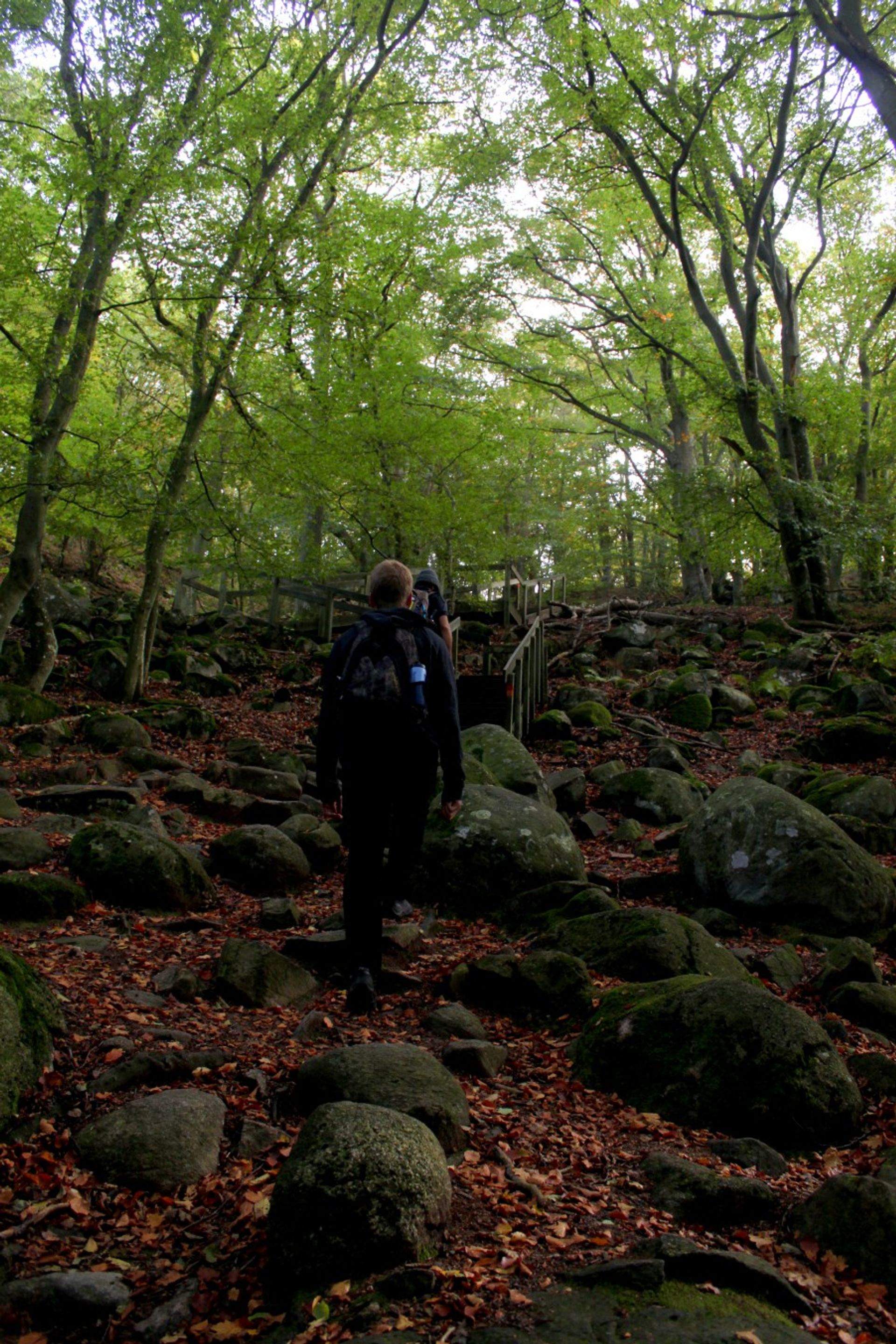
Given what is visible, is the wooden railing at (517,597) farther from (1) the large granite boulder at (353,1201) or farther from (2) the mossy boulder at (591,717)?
(1) the large granite boulder at (353,1201)

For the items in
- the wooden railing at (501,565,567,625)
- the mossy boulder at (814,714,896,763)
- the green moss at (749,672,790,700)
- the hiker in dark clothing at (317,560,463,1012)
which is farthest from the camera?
the wooden railing at (501,565,567,625)

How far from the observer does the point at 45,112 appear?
35.4ft

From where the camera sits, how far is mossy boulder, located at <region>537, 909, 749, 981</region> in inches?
182

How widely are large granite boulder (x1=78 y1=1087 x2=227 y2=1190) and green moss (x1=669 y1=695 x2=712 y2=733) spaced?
10764 mm

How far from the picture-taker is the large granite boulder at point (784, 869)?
590 cm

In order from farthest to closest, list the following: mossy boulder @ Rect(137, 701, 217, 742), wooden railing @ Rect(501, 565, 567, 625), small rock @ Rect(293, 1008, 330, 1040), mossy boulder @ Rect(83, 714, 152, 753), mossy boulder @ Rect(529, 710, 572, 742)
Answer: wooden railing @ Rect(501, 565, 567, 625), mossy boulder @ Rect(529, 710, 572, 742), mossy boulder @ Rect(137, 701, 217, 742), mossy boulder @ Rect(83, 714, 152, 753), small rock @ Rect(293, 1008, 330, 1040)

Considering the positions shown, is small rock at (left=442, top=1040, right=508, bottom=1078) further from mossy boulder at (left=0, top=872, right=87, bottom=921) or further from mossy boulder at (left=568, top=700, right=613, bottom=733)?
mossy boulder at (left=568, top=700, right=613, bottom=733)

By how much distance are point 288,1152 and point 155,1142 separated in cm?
42

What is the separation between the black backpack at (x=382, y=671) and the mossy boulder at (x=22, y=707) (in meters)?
7.47

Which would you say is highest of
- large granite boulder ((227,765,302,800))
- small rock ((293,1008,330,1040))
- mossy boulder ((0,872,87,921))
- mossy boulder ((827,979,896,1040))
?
large granite boulder ((227,765,302,800))

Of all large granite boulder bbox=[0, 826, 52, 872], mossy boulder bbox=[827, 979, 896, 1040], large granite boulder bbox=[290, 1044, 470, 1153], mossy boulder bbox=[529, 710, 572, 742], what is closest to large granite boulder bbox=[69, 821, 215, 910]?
large granite boulder bbox=[0, 826, 52, 872]

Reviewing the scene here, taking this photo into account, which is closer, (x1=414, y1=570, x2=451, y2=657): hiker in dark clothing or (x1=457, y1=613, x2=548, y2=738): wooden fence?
(x1=414, y1=570, x2=451, y2=657): hiker in dark clothing

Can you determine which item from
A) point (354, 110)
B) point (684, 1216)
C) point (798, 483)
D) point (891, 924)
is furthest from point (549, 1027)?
point (354, 110)

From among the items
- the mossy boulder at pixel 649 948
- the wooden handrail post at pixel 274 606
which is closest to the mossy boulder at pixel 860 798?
the mossy boulder at pixel 649 948
